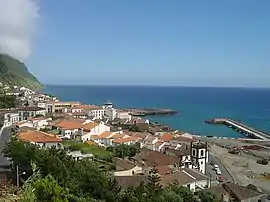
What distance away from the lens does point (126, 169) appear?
21.7m

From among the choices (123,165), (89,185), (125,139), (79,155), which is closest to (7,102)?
(125,139)

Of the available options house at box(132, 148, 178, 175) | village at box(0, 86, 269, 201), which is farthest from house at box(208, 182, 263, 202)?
house at box(132, 148, 178, 175)

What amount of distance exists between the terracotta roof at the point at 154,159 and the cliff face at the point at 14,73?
80.1 m

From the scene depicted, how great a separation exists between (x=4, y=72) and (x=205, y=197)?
10353cm

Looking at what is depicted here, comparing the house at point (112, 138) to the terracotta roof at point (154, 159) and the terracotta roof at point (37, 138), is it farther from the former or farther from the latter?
the terracotta roof at point (154, 159)

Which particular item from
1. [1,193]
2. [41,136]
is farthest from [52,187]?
[41,136]

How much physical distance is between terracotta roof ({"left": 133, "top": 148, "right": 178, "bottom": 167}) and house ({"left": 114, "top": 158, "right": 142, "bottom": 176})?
1.72 meters

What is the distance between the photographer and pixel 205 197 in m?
17.4

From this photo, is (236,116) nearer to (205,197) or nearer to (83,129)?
(83,129)

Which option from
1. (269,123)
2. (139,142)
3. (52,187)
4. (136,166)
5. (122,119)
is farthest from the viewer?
(269,123)

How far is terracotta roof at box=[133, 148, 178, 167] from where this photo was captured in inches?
962

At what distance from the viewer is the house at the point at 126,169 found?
21.3m

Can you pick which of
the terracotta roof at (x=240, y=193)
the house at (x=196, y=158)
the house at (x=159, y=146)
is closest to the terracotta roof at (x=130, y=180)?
the terracotta roof at (x=240, y=193)

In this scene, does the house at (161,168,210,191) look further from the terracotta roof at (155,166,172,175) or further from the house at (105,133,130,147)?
the house at (105,133,130,147)
